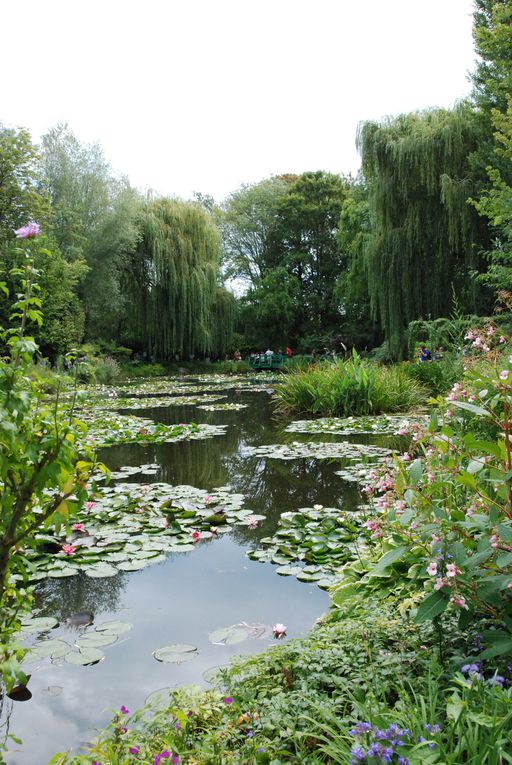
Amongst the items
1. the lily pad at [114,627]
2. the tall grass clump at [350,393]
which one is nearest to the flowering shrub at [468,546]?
the lily pad at [114,627]

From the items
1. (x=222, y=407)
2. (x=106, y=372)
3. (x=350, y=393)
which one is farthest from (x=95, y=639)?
(x=106, y=372)

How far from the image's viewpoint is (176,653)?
1.99 m

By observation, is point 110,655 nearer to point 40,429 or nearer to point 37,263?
point 40,429

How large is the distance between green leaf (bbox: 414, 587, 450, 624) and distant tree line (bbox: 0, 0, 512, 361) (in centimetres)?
163

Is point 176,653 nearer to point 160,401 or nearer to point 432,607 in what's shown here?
point 432,607

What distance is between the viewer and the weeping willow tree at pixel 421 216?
12.4 meters

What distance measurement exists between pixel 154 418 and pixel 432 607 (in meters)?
7.54

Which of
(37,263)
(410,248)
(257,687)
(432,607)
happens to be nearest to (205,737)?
(257,687)

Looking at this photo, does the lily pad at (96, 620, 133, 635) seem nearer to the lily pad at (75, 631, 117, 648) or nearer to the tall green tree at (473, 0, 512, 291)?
the lily pad at (75, 631, 117, 648)

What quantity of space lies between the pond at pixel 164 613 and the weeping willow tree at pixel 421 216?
374 inches

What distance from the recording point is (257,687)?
1.59 meters

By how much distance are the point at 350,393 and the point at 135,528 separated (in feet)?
17.9

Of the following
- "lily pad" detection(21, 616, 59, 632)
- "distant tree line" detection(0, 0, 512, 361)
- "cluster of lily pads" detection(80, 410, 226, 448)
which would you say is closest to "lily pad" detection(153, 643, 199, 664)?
"lily pad" detection(21, 616, 59, 632)

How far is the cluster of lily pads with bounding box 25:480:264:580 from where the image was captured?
9.36 feet
